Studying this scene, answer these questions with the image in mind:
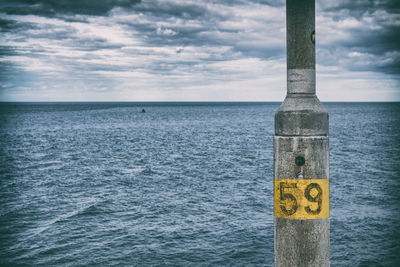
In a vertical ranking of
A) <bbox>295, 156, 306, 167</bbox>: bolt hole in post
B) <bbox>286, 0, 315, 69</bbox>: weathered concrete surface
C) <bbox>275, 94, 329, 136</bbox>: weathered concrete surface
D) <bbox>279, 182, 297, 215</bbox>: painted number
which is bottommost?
<bbox>279, 182, 297, 215</bbox>: painted number

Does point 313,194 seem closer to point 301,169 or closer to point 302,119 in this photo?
point 301,169

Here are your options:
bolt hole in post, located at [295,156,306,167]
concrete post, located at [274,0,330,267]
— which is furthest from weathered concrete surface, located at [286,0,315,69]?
bolt hole in post, located at [295,156,306,167]

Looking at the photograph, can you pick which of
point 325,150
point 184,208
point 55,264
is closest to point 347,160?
point 184,208

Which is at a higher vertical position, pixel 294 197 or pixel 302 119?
pixel 302 119

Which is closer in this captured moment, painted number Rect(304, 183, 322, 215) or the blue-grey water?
painted number Rect(304, 183, 322, 215)

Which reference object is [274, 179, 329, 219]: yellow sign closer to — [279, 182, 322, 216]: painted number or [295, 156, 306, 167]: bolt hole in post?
[279, 182, 322, 216]: painted number

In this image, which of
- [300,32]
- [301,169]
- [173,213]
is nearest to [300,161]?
[301,169]

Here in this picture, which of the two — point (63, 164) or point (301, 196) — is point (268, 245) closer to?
point (301, 196)

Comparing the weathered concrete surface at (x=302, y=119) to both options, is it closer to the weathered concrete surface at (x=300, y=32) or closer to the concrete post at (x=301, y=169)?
the concrete post at (x=301, y=169)

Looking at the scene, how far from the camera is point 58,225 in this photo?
54.3 feet

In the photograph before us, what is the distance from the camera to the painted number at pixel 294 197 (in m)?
2.46

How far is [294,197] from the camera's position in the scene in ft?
8.11

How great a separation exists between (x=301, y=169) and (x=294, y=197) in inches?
7.7

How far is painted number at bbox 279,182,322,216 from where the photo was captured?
8.08ft
